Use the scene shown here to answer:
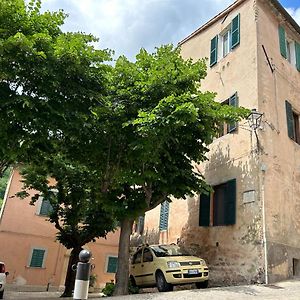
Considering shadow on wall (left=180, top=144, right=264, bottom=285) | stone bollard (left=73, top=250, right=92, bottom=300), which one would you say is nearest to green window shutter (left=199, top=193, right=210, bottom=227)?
shadow on wall (left=180, top=144, right=264, bottom=285)

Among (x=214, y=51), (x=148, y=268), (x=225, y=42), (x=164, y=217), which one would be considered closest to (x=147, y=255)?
(x=148, y=268)

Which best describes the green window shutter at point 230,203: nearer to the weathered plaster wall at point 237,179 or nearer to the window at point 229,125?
the weathered plaster wall at point 237,179

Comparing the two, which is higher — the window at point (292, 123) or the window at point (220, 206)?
the window at point (292, 123)

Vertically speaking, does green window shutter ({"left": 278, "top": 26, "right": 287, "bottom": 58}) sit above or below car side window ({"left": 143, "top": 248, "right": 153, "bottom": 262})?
above

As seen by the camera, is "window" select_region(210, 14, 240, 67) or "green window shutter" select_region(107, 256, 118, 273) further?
"green window shutter" select_region(107, 256, 118, 273)

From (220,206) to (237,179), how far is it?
1.35 meters

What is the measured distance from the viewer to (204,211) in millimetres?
12938

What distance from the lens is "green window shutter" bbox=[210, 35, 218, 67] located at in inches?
606

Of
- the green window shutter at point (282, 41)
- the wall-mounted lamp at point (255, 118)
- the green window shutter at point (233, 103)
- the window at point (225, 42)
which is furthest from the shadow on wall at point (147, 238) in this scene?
the green window shutter at point (282, 41)

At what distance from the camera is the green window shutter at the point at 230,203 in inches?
449

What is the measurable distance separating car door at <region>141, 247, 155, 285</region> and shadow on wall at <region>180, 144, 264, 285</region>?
2416 millimetres

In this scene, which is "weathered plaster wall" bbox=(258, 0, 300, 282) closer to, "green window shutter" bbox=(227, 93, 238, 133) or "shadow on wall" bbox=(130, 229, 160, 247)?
"green window shutter" bbox=(227, 93, 238, 133)

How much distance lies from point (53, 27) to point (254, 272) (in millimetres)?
9396

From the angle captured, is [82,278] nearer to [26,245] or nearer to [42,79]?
[42,79]
